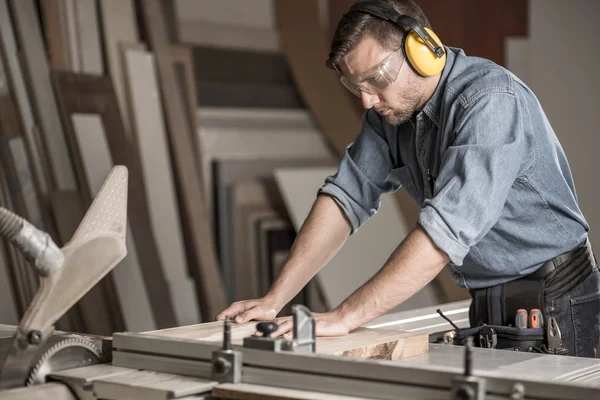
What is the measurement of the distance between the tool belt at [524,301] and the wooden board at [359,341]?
1.15 ft

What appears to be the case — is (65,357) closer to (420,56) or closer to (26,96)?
(420,56)

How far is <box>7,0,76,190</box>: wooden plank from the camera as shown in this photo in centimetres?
417

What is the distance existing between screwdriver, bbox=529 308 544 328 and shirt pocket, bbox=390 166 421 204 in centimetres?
49

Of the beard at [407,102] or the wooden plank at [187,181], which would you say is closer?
the beard at [407,102]

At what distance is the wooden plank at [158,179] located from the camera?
4.52 m

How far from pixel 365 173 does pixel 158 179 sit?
2.38 metres

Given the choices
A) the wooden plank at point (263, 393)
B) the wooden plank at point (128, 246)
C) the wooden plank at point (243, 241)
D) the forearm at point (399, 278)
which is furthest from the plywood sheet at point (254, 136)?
the wooden plank at point (263, 393)

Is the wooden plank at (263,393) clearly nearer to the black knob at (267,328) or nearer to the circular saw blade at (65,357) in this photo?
the black knob at (267,328)

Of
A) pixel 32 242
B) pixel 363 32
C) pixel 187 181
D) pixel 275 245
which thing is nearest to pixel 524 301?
pixel 363 32

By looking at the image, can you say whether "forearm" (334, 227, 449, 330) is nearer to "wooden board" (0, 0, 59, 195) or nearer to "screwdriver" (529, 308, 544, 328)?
"screwdriver" (529, 308, 544, 328)

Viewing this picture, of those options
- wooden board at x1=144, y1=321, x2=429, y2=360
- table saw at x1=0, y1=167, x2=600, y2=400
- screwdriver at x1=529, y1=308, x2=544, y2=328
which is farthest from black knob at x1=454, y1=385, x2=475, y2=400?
screwdriver at x1=529, y1=308, x2=544, y2=328

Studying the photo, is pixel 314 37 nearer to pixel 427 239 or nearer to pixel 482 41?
pixel 482 41

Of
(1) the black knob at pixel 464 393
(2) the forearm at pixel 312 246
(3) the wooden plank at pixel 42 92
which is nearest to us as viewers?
(1) the black knob at pixel 464 393

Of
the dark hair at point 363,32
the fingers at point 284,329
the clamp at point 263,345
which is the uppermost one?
the dark hair at point 363,32
